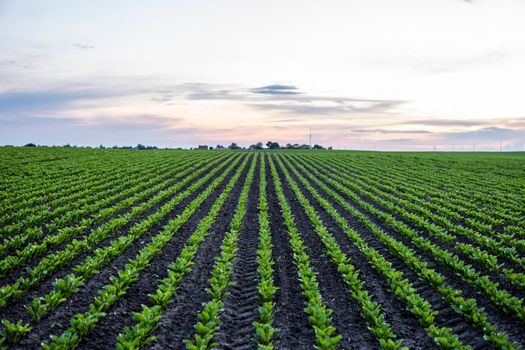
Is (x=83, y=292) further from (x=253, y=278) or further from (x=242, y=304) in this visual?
(x=253, y=278)

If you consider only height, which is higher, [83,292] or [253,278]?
[83,292]

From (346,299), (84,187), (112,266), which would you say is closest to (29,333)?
(112,266)

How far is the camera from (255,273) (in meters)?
8.67

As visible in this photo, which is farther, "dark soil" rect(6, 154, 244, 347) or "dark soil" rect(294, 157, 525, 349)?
"dark soil" rect(294, 157, 525, 349)

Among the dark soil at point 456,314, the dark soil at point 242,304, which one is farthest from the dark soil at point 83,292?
the dark soil at point 456,314

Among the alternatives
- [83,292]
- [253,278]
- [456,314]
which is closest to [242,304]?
[253,278]

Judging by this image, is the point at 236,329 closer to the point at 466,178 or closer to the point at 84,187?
the point at 84,187

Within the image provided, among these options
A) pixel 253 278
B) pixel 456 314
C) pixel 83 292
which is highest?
pixel 83 292

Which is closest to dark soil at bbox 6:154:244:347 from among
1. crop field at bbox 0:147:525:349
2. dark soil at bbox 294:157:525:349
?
crop field at bbox 0:147:525:349

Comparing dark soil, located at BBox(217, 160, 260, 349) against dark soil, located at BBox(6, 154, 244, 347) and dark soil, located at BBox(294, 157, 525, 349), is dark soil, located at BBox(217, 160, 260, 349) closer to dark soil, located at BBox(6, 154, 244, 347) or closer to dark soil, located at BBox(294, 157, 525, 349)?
dark soil, located at BBox(6, 154, 244, 347)

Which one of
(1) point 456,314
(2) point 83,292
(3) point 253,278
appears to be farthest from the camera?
(3) point 253,278

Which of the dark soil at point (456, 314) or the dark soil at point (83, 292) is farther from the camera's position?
the dark soil at point (456, 314)

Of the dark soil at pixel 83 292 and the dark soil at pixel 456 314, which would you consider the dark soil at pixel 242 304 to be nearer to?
the dark soil at pixel 83 292

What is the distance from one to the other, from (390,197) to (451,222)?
5.31 meters
